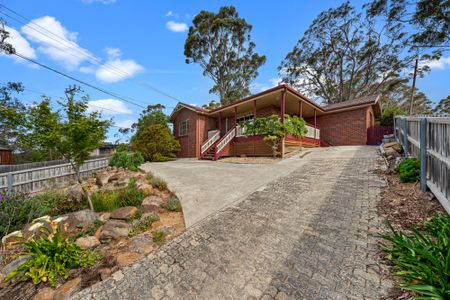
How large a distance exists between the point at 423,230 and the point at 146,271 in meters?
3.58

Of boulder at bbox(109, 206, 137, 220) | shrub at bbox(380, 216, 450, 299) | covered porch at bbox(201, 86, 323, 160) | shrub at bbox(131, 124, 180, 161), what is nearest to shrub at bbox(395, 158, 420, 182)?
shrub at bbox(380, 216, 450, 299)

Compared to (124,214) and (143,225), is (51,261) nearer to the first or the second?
(143,225)

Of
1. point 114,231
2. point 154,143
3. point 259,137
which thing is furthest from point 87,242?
point 154,143

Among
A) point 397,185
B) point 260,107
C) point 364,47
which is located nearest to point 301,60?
point 364,47

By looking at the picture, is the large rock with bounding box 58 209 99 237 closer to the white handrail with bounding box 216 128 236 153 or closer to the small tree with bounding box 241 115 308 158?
the small tree with bounding box 241 115 308 158

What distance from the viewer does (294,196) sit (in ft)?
13.8

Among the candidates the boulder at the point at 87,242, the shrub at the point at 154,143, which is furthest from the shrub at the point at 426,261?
the shrub at the point at 154,143

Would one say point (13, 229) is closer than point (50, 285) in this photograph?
No

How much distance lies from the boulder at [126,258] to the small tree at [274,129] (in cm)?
809

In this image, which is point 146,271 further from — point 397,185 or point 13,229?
point 397,185

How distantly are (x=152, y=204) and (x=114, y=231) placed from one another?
108cm

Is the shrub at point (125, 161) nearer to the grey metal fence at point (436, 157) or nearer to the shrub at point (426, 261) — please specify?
the shrub at point (426, 261)

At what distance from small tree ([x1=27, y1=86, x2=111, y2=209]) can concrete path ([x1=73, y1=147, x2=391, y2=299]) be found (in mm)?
2924

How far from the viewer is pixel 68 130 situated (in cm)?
404
